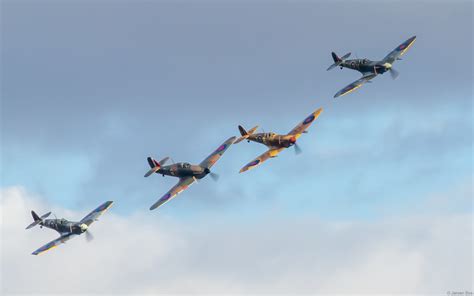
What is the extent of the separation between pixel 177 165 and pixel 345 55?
38.3 metres

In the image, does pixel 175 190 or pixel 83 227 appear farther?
pixel 83 227

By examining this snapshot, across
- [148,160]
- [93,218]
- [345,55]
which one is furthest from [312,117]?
[93,218]

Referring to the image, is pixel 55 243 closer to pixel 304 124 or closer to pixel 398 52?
pixel 304 124

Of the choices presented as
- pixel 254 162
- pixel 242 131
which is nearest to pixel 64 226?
pixel 254 162

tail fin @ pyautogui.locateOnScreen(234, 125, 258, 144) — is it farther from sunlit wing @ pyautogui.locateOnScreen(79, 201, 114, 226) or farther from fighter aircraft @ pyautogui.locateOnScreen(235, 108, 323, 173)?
sunlit wing @ pyautogui.locateOnScreen(79, 201, 114, 226)

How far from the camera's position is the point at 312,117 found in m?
156

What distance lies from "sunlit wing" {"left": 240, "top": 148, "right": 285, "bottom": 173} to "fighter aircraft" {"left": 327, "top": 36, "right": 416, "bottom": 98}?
49.4ft

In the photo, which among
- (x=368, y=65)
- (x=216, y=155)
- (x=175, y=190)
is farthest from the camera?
(x=368, y=65)

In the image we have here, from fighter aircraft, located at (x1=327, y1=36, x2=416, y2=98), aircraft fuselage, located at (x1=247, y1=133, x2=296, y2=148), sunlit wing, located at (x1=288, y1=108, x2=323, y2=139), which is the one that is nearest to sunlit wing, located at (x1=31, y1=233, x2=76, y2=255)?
aircraft fuselage, located at (x1=247, y1=133, x2=296, y2=148)

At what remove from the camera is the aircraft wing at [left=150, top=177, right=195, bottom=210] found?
146 metres

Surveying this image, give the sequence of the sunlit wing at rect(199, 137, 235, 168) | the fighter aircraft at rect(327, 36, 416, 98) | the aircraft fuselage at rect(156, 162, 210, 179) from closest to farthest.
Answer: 1. the aircraft fuselage at rect(156, 162, 210, 179)
2. the sunlit wing at rect(199, 137, 235, 168)
3. the fighter aircraft at rect(327, 36, 416, 98)

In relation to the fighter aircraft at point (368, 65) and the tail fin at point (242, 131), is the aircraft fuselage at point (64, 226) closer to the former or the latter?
the tail fin at point (242, 131)

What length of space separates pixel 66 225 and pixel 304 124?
41064 millimetres

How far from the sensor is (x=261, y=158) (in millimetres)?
148375
